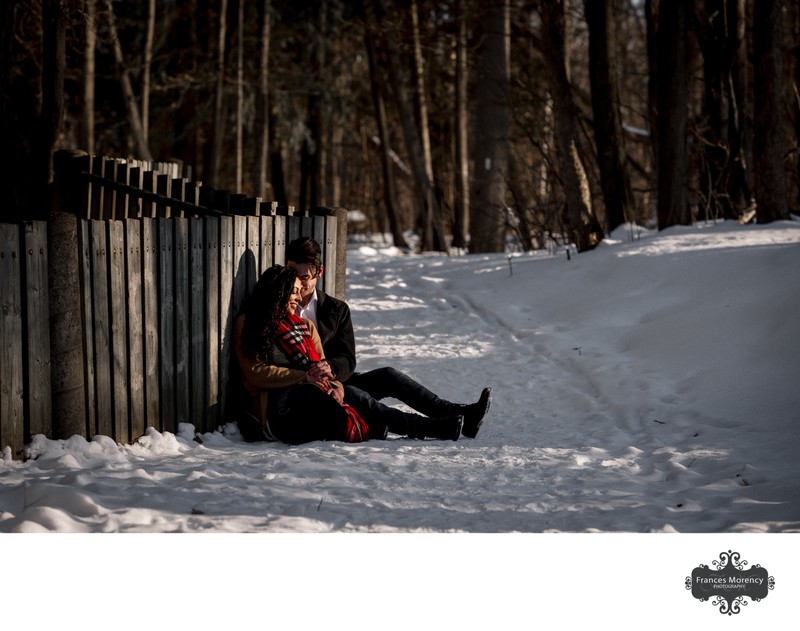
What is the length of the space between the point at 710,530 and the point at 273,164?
23268 millimetres

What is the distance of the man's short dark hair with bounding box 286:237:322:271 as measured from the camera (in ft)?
20.0

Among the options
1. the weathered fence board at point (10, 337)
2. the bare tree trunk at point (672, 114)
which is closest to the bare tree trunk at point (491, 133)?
the bare tree trunk at point (672, 114)

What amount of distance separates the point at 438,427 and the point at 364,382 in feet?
2.32

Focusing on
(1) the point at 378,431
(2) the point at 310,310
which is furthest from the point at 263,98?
(1) the point at 378,431

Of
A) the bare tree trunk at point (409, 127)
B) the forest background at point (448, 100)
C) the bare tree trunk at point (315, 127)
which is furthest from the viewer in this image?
the bare tree trunk at point (315, 127)

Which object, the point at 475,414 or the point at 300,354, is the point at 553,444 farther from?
the point at 300,354

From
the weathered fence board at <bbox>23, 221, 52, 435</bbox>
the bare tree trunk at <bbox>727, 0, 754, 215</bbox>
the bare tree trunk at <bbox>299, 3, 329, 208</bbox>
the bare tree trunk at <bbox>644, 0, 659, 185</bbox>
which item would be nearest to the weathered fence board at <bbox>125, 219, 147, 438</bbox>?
the weathered fence board at <bbox>23, 221, 52, 435</bbox>

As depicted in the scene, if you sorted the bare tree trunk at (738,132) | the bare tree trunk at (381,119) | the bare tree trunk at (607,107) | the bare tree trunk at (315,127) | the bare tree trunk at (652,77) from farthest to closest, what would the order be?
1. the bare tree trunk at (315,127)
2. the bare tree trunk at (381,119)
3. the bare tree trunk at (652,77)
4. the bare tree trunk at (738,132)
5. the bare tree trunk at (607,107)

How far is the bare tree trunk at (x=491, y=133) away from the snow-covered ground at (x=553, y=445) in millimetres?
7791

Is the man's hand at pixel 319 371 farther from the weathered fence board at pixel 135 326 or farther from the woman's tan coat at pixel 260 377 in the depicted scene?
the weathered fence board at pixel 135 326

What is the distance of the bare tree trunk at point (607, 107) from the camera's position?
13422 mm

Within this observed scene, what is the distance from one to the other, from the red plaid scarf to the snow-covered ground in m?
0.21

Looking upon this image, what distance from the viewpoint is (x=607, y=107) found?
535 inches

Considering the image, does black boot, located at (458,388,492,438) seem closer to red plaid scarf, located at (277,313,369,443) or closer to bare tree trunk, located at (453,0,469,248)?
red plaid scarf, located at (277,313,369,443)
